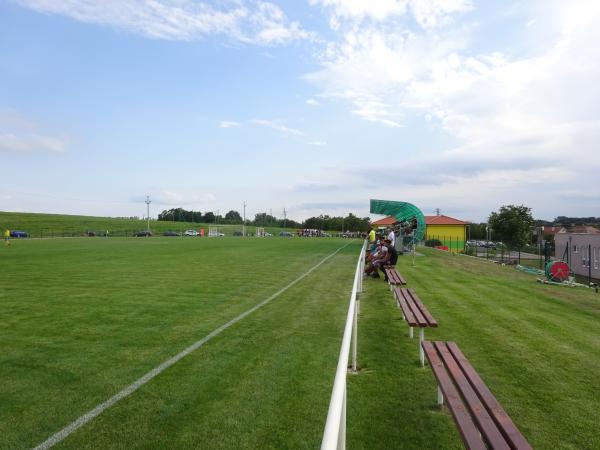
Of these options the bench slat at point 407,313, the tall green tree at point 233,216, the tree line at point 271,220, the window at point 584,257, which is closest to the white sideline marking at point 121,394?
the bench slat at point 407,313

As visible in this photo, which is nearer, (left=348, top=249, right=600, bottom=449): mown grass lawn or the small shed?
(left=348, top=249, right=600, bottom=449): mown grass lawn

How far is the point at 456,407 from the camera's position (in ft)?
11.6

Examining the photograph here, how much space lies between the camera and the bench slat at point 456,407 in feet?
9.81

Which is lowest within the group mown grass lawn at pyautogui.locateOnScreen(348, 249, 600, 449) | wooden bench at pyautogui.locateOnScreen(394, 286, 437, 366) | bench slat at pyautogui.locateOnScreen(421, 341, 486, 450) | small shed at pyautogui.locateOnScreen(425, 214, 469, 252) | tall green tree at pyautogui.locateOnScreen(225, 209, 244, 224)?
mown grass lawn at pyautogui.locateOnScreen(348, 249, 600, 449)

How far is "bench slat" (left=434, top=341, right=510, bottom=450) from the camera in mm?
2912

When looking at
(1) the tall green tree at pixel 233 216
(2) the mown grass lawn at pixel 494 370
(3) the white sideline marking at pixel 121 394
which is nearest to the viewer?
(3) the white sideline marking at pixel 121 394

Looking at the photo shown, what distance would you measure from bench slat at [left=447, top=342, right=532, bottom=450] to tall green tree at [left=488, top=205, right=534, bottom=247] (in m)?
48.6

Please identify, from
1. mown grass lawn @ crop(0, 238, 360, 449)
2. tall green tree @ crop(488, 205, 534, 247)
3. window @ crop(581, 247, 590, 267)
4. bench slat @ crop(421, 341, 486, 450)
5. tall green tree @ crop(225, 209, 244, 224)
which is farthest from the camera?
tall green tree @ crop(225, 209, 244, 224)

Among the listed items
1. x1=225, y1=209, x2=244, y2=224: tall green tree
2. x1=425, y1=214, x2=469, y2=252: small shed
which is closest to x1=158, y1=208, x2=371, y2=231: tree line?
x1=225, y1=209, x2=244, y2=224: tall green tree

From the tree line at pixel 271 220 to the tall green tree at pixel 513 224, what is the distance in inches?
2766

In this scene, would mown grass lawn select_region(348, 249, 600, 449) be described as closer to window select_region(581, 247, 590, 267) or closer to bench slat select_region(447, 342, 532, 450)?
bench slat select_region(447, 342, 532, 450)

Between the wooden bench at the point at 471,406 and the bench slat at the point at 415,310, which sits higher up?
the bench slat at the point at 415,310

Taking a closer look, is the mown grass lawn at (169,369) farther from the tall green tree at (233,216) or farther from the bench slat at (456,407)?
the tall green tree at (233,216)

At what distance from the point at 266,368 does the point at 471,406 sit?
8.96ft
